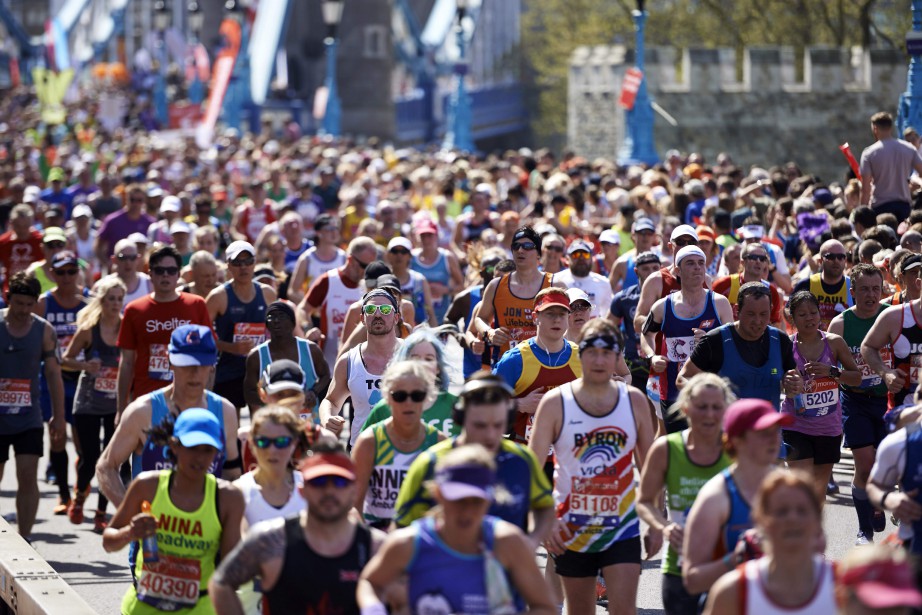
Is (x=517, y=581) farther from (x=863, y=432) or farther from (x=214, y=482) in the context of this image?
(x=863, y=432)

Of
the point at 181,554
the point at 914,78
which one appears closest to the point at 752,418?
the point at 181,554

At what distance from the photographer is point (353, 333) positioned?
995cm

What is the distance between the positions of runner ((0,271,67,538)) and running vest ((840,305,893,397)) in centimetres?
444

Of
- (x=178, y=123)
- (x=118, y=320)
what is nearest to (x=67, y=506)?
(x=118, y=320)

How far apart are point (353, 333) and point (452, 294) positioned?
4.41 metres

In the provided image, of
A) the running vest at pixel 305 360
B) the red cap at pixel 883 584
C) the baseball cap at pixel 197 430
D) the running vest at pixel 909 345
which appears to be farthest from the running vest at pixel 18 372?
the red cap at pixel 883 584

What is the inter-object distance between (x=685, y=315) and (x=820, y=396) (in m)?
0.84

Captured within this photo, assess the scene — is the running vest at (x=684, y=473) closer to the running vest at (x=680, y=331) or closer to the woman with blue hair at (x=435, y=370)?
the woman with blue hair at (x=435, y=370)

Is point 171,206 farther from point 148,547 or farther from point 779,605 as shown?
point 779,605

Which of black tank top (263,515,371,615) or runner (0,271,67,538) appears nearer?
black tank top (263,515,371,615)

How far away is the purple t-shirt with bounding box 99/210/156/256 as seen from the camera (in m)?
16.6

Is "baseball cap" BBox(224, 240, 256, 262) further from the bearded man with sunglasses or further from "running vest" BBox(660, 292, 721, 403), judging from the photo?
"running vest" BBox(660, 292, 721, 403)

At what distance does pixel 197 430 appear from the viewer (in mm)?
6180

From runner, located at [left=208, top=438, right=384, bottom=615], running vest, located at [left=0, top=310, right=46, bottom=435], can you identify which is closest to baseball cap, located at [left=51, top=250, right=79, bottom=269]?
running vest, located at [left=0, top=310, right=46, bottom=435]
